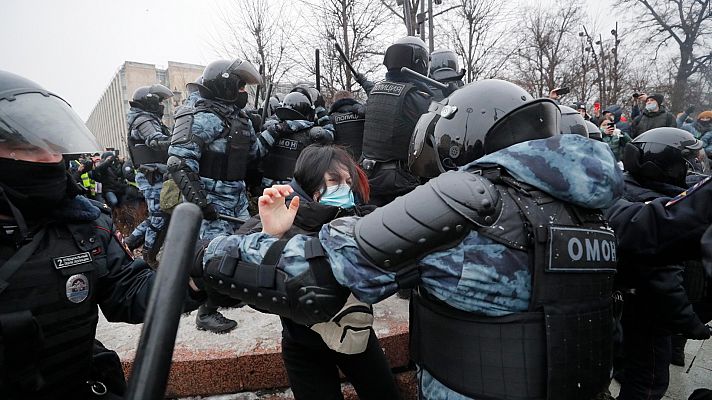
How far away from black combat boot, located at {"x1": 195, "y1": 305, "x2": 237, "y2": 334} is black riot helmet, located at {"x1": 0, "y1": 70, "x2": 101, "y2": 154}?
74.0 inches

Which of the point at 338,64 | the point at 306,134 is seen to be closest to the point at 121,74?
the point at 338,64

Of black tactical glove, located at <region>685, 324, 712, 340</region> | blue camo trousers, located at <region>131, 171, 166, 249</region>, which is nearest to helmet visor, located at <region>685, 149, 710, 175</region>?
black tactical glove, located at <region>685, 324, 712, 340</region>

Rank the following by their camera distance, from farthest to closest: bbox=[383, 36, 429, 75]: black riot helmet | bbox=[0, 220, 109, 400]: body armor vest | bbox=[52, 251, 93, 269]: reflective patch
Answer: bbox=[383, 36, 429, 75]: black riot helmet, bbox=[52, 251, 93, 269]: reflective patch, bbox=[0, 220, 109, 400]: body armor vest

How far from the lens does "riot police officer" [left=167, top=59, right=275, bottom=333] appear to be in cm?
375

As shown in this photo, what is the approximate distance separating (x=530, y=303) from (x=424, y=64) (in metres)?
3.43

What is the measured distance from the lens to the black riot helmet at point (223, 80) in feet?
13.4

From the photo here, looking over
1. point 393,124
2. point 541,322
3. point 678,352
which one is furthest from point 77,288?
point 678,352

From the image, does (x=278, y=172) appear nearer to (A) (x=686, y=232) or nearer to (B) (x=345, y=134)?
(B) (x=345, y=134)

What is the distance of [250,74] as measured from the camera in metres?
4.32

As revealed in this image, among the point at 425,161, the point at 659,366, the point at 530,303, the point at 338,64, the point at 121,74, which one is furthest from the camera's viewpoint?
the point at 121,74

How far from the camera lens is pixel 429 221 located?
1217 millimetres

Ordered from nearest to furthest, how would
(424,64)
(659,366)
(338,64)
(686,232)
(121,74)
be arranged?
(686,232), (659,366), (424,64), (338,64), (121,74)

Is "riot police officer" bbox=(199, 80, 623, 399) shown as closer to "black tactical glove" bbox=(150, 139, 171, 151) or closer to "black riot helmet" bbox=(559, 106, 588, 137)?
"black riot helmet" bbox=(559, 106, 588, 137)

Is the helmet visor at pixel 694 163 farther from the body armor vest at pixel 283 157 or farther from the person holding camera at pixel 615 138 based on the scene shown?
the body armor vest at pixel 283 157
